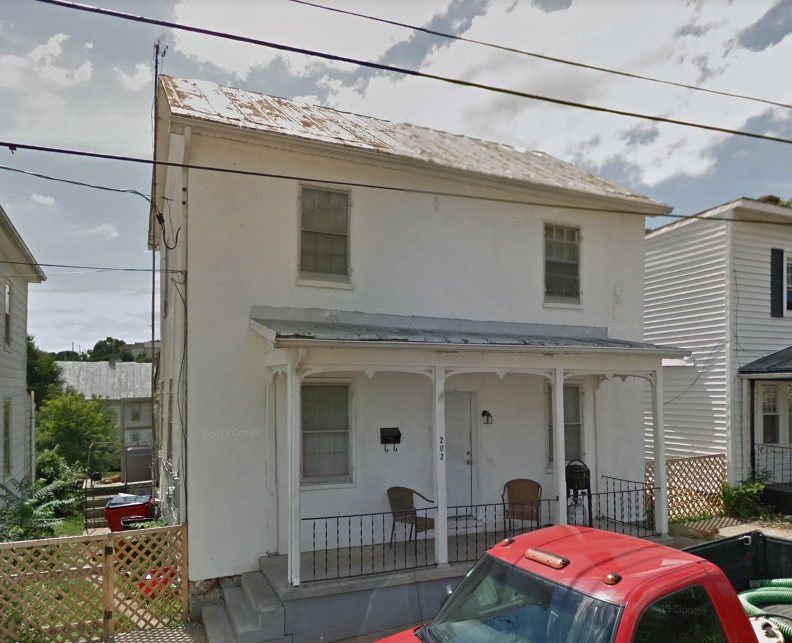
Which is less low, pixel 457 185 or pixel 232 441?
pixel 457 185

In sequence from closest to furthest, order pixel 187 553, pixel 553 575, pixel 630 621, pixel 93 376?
pixel 630 621
pixel 553 575
pixel 187 553
pixel 93 376

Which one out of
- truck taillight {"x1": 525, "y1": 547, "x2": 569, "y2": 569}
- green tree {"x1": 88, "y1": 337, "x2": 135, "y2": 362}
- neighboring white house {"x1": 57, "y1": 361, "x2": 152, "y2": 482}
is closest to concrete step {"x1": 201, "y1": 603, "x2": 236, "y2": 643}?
truck taillight {"x1": 525, "y1": 547, "x2": 569, "y2": 569}

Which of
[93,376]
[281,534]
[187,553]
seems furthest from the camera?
[93,376]

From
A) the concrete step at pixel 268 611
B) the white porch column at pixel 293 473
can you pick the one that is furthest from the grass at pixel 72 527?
the white porch column at pixel 293 473

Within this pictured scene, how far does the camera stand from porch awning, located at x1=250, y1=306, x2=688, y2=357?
23.9 feet

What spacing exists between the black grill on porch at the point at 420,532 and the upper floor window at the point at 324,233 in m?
3.71

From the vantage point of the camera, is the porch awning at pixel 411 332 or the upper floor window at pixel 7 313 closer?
the porch awning at pixel 411 332

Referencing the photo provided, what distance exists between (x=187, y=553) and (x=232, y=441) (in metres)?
1.54

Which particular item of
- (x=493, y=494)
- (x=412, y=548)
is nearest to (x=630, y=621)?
(x=412, y=548)

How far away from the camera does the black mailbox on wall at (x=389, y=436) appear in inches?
353

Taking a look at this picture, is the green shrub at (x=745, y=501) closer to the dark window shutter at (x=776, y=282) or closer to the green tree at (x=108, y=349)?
the dark window shutter at (x=776, y=282)

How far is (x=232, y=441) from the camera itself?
7.95 m

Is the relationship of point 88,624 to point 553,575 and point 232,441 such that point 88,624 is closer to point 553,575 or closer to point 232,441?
point 232,441

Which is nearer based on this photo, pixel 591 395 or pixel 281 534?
pixel 281 534
